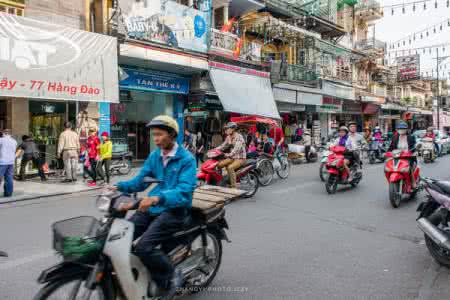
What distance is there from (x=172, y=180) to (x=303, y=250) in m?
2.52

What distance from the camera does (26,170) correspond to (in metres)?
12.8

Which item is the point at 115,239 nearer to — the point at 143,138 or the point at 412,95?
the point at 143,138

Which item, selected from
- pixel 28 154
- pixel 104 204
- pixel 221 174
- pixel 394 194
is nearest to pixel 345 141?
pixel 394 194

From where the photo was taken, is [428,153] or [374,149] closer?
[428,153]

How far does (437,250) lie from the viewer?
186 inches

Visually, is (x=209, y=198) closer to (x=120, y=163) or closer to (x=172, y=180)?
(x=172, y=180)

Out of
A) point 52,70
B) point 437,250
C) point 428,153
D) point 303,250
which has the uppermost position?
point 52,70

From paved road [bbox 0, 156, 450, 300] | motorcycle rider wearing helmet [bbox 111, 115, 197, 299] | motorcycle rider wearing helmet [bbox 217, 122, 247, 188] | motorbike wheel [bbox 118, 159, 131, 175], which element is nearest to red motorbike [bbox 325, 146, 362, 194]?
paved road [bbox 0, 156, 450, 300]

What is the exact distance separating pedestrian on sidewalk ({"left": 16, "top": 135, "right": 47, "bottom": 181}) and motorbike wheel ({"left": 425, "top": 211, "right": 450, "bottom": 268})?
1064cm

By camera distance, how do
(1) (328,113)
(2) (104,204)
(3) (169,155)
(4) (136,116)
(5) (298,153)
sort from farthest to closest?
1. (1) (328,113)
2. (4) (136,116)
3. (5) (298,153)
4. (3) (169,155)
5. (2) (104,204)

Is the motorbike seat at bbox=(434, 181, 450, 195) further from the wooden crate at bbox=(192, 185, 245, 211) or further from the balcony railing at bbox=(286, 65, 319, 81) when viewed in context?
the balcony railing at bbox=(286, 65, 319, 81)

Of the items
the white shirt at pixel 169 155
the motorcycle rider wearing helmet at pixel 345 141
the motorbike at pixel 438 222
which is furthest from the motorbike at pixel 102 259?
the motorcycle rider wearing helmet at pixel 345 141

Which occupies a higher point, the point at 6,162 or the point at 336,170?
the point at 6,162

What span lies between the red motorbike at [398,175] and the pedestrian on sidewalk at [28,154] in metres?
9.49
